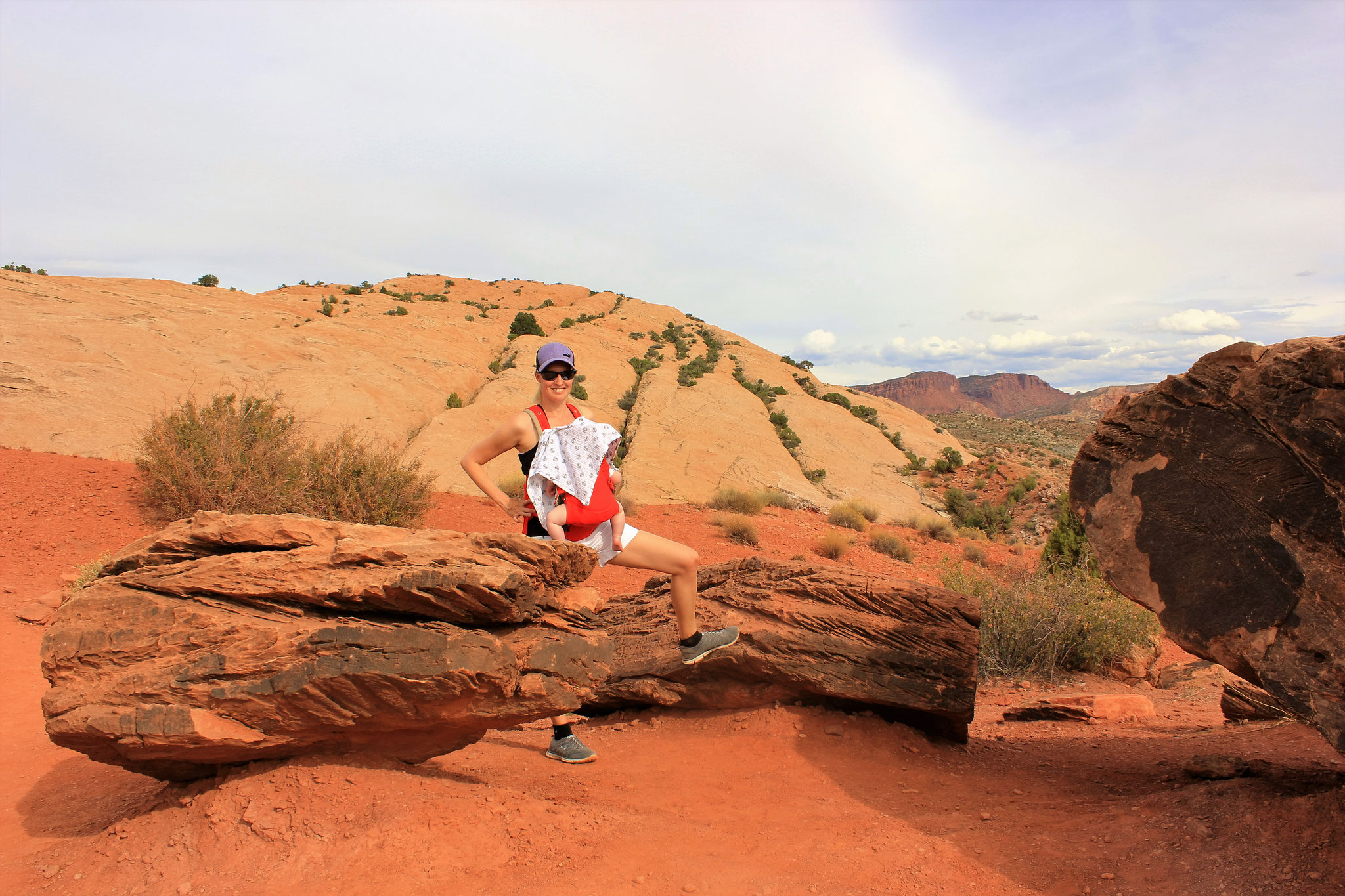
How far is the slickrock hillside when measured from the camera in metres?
14.9

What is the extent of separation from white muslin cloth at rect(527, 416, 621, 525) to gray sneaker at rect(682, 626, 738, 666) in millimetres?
1517

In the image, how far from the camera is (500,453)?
13.4 ft

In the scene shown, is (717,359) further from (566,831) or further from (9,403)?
(566,831)

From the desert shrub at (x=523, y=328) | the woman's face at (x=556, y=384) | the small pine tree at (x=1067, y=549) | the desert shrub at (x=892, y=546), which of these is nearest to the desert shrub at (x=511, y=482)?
the desert shrub at (x=892, y=546)

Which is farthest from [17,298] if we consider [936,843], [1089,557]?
[1089,557]

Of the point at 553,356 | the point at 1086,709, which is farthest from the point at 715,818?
the point at 1086,709

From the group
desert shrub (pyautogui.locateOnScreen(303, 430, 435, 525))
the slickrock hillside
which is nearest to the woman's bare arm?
desert shrub (pyautogui.locateOnScreen(303, 430, 435, 525))

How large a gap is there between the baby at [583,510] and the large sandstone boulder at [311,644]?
12 centimetres

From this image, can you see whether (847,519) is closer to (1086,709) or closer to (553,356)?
(1086,709)

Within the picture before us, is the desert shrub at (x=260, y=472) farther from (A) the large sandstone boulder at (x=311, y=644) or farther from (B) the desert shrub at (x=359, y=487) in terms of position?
(A) the large sandstone boulder at (x=311, y=644)

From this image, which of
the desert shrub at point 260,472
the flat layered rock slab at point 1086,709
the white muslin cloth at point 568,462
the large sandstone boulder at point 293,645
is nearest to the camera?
the large sandstone boulder at point 293,645

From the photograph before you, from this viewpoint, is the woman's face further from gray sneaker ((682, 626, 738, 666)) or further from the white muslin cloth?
gray sneaker ((682, 626, 738, 666))

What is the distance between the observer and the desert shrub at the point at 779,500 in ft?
63.3

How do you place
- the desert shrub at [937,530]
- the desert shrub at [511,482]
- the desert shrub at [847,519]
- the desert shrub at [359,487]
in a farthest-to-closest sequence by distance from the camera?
the desert shrub at [937,530] < the desert shrub at [847,519] < the desert shrub at [511,482] < the desert shrub at [359,487]
